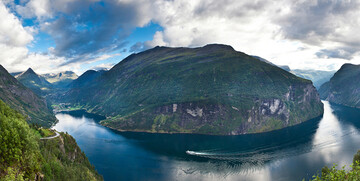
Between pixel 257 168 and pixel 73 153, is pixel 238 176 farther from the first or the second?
pixel 73 153

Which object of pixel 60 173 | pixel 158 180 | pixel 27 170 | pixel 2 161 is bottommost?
pixel 158 180

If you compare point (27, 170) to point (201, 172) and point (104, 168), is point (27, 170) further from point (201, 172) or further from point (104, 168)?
point (201, 172)

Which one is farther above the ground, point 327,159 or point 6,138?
point 6,138

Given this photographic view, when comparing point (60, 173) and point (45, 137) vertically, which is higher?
point (45, 137)

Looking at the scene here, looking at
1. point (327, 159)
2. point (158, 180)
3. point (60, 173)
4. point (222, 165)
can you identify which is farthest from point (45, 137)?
point (327, 159)

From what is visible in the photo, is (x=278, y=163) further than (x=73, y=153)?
Yes

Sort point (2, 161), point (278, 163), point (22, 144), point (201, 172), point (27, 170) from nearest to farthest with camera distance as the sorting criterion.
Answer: point (2, 161)
point (27, 170)
point (22, 144)
point (201, 172)
point (278, 163)

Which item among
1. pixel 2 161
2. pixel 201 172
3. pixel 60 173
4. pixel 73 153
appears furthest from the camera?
pixel 201 172

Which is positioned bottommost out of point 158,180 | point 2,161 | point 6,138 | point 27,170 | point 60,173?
point 158,180

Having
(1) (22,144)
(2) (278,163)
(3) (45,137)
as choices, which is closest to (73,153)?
(3) (45,137)
